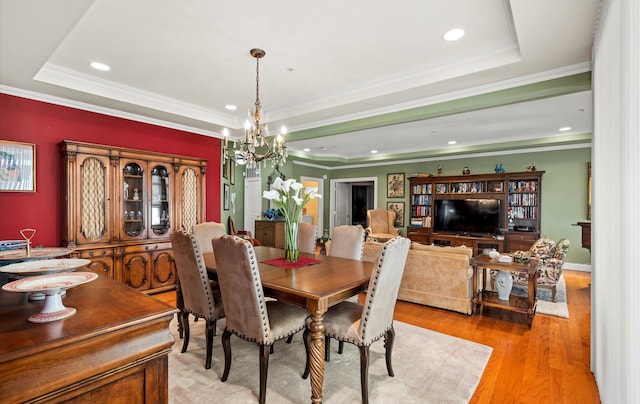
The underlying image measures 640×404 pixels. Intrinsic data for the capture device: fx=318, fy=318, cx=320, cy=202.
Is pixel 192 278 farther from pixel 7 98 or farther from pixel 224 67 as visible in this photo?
pixel 7 98

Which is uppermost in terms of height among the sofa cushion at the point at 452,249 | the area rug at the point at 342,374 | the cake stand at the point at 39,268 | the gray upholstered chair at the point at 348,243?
the cake stand at the point at 39,268

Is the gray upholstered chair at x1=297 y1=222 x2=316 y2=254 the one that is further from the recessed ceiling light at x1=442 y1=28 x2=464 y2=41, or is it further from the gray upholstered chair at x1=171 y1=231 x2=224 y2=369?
the recessed ceiling light at x1=442 y1=28 x2=464 y2=41

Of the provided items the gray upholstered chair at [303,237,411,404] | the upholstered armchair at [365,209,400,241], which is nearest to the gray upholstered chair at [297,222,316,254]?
the gray upholstered chair at [303,237,411,404]

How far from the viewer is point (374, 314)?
2.08 m

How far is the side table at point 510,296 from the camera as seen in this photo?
11.1 feet

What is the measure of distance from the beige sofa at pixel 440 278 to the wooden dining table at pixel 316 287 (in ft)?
4.45

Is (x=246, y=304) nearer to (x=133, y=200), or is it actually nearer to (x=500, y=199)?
(x=133, y=200)

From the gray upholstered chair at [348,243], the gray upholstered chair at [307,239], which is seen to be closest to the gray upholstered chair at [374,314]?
the gray upholstered chair at [348,243]

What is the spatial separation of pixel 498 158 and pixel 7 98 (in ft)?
26.8

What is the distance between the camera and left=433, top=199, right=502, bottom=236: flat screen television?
6.94 meters

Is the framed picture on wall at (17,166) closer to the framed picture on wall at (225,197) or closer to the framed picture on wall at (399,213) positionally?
the framed picture on wall at (225,197)

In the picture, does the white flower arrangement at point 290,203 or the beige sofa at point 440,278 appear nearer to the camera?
the white flower arrangement at point 290,203

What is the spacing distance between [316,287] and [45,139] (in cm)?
368

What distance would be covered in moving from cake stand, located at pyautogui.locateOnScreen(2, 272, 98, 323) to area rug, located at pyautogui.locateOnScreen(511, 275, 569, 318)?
451 centimetres
